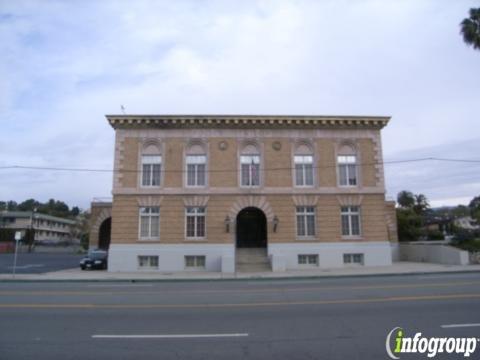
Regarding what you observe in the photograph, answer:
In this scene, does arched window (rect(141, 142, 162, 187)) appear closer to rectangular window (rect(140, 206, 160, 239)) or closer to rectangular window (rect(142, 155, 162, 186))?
rectangular window (rect(142, 155, 162, 186))

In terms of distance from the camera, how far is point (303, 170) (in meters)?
25.4

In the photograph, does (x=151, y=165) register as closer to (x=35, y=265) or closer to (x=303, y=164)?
(x=303, y=164)

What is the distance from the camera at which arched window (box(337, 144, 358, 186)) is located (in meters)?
25.4

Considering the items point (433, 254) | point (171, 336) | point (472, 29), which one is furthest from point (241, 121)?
point (171, 336)

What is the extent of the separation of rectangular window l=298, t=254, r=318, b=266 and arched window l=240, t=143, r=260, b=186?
227 inches

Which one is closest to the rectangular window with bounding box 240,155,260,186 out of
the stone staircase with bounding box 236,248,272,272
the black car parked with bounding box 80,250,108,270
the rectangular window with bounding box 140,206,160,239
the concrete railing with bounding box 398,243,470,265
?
the stone staircase with bounding box 236,248,272,272

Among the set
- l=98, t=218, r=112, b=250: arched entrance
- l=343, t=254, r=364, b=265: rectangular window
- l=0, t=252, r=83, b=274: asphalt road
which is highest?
l=98, t=218, r=112, b=250: arched entrance

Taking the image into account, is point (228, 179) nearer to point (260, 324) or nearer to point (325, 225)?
point (325, 225)

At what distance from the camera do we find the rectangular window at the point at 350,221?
24766 millimetres

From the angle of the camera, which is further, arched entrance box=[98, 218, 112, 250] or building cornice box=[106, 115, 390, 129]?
arched entrance box=[98, 218, 112, 250]

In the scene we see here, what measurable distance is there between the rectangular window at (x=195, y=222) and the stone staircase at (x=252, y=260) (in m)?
2.96

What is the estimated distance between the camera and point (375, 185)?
2520 centimetres

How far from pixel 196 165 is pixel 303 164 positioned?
747 cm

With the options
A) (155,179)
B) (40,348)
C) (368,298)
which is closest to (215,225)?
(155,179)
